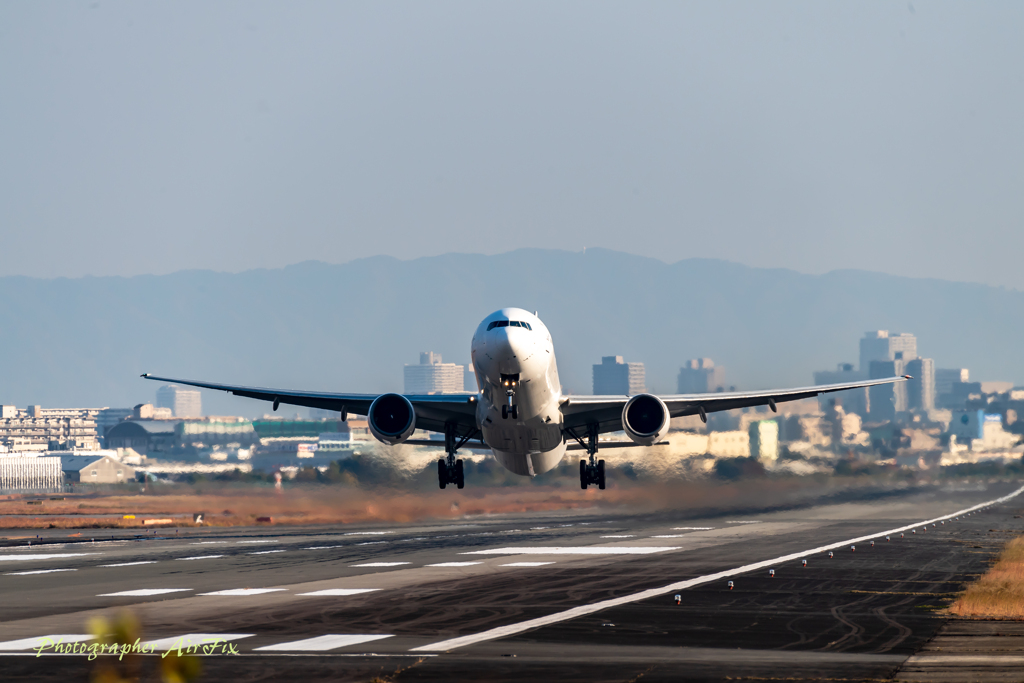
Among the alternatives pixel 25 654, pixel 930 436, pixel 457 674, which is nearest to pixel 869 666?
pixel 457 674

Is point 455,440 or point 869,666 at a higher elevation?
point 455,440

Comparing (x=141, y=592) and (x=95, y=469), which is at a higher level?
(x=95, y=469)

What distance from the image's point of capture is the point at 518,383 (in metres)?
35.4

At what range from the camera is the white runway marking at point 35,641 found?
29297mm

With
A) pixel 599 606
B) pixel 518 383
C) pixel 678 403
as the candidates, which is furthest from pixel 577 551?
pixel 518 383

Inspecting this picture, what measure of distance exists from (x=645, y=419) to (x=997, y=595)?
13.8m

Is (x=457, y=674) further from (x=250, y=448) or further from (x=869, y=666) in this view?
(x=250, y=448)

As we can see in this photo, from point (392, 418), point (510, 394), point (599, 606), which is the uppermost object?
point (510, 394)

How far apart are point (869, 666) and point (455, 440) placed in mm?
20964

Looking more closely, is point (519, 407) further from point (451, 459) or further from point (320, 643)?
point (320, 643)

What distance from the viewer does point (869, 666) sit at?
25.4 m

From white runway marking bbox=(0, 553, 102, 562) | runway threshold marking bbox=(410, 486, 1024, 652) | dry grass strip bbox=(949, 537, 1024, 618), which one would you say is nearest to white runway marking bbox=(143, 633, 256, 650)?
runway threshold marking bbox=(410, 486, 1024, 652)

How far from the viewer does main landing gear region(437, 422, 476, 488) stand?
42.7 metres

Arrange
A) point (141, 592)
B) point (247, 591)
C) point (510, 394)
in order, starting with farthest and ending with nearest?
point (141, 592) → point (247, 591) → point (510, 394)
